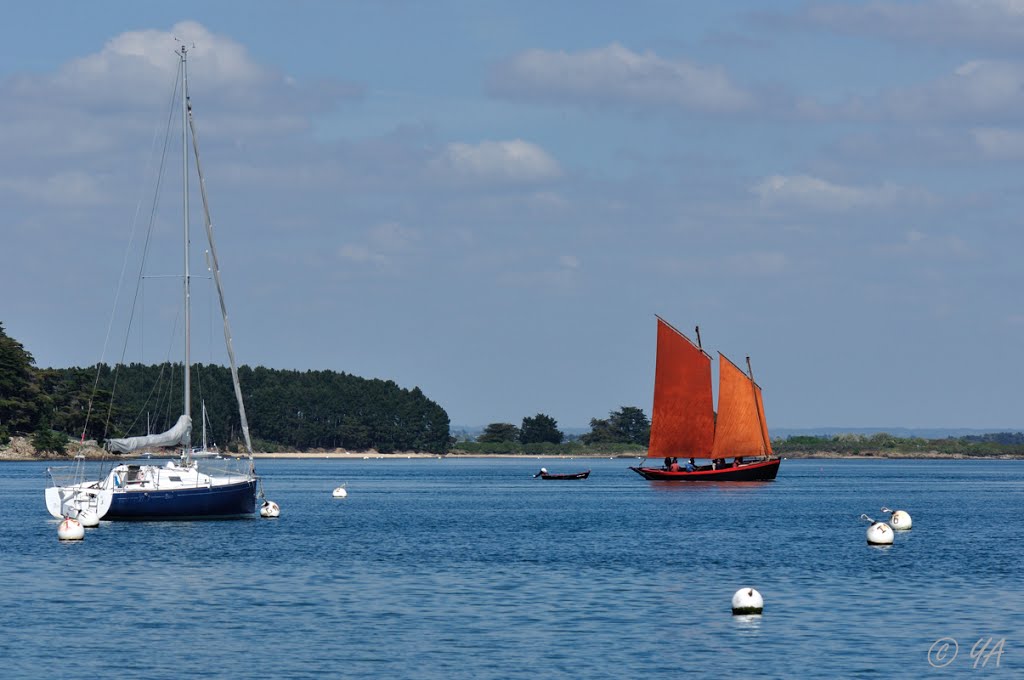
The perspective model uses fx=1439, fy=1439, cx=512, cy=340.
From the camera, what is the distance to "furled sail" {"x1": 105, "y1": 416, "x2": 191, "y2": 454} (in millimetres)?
81875

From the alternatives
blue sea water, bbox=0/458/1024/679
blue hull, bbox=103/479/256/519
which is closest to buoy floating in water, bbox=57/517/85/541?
A: blue sea water, bbox=0/458/1024/679

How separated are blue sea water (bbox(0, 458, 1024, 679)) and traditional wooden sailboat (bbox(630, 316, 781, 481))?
46613mm

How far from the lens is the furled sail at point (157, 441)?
269ft

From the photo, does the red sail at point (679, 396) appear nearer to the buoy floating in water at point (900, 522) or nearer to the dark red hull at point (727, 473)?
the dark red hull at point (727, 473)

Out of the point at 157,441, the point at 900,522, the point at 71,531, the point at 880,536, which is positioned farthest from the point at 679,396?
the point at 71,531

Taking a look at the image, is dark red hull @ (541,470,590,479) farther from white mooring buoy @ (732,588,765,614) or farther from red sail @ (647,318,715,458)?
white mooring buoy @ (732,588,765,614)

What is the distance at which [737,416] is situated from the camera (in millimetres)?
151625

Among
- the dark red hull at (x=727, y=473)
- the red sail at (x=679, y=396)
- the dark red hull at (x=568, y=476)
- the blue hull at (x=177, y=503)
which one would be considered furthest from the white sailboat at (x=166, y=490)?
the dark red hull at (x=568, y=476)

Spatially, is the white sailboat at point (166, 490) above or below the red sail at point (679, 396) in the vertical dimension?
below

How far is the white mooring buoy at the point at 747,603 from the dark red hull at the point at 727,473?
112 m

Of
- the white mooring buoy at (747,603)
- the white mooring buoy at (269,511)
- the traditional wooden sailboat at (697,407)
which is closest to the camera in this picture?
the white mooring buoy at (747,603)

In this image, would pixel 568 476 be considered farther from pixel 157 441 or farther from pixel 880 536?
pixel 880 536

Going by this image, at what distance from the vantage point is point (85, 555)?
6812cm

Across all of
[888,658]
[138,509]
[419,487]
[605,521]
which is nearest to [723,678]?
[888,658]
